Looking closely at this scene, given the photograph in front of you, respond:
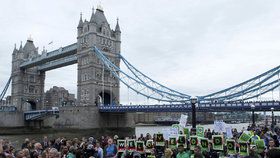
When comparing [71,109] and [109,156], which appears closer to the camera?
[109,156]

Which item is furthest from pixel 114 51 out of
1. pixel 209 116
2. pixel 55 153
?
pixel 209 116

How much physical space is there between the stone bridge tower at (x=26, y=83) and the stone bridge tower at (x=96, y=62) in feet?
79.9

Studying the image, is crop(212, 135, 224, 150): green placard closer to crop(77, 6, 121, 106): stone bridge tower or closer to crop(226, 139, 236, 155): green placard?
crop(226, 139, 236, 155): green placard

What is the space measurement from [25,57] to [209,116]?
77.1 m

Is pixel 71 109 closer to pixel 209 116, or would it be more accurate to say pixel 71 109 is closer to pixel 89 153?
pixel 89 153

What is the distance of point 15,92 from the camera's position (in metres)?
89.9

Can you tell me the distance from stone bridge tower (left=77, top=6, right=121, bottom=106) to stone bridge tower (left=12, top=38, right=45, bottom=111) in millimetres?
24360

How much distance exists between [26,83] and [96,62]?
29327 mm

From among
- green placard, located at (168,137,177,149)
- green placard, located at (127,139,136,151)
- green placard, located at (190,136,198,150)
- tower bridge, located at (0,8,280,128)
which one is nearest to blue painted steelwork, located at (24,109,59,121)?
tower bridge, located at (0,8,280,128)

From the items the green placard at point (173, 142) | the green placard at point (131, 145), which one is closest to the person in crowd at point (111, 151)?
the green placard at point (131, 145)

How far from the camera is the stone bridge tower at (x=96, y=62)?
219 ft

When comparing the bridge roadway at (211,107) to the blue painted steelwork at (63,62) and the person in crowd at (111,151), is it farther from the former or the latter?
the person in crowd at (111,151)

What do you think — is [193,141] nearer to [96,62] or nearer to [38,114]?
[96,62]

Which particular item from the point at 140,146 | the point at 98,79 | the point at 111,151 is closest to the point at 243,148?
the point at 140,146
